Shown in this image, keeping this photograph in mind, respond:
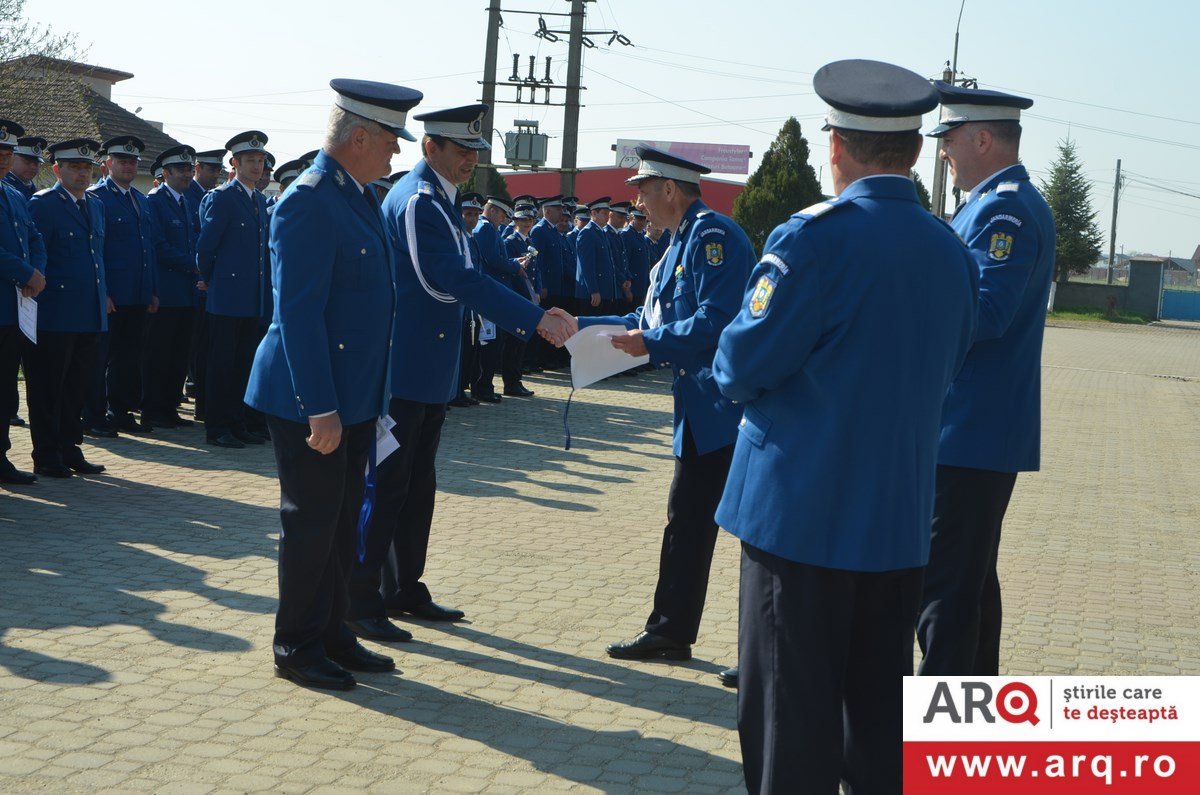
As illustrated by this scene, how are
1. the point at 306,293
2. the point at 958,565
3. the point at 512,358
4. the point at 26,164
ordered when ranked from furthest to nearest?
1. the point at 512,358
2. the point at 26,164
3. the point at 306,293
4. the point at 958,565

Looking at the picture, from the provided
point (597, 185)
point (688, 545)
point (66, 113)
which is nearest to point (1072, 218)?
point (597, 185)

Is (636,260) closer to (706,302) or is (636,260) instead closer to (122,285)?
(122,285)

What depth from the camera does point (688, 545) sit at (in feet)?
18.1

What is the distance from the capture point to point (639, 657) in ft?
18.2

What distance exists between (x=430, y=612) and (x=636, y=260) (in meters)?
15.2

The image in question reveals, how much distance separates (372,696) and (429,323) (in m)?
1.66

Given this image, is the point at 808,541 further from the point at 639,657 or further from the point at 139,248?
the point at 139,248

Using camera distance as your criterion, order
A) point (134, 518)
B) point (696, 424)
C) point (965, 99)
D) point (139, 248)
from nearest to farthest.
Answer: point (965, 99)
point (696, 424)
point (134, 518)
point (139, 248)

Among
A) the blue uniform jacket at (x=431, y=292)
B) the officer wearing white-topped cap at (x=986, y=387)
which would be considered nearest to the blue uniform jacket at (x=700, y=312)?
the blue uniform jacket at (x=431, y=292)

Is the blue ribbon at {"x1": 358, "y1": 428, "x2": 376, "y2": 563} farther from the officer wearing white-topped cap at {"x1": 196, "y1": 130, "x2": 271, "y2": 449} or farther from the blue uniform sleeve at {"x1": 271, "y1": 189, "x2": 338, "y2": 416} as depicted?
the officer wearing white-topped cap at {"x1": 196, "y1": 130, "x2": 271, "y2": 449}

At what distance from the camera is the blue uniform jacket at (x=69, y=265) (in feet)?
29.5

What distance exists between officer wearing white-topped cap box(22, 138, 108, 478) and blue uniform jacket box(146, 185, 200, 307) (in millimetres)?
1405

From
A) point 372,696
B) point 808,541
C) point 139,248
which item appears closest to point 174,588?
point 372,696

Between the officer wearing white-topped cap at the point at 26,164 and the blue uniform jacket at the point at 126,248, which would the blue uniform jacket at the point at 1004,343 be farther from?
the blue uniform jacket at the point at 126,248
